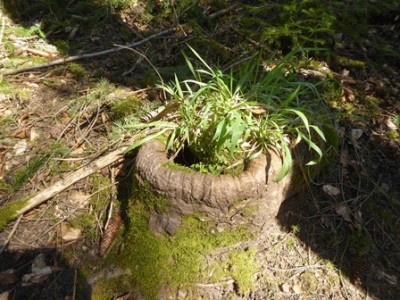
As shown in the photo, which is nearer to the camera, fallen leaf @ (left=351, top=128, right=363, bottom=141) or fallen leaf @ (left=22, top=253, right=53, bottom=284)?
fallen leaf @ (left=22, top=253, right=53, bottom=284)

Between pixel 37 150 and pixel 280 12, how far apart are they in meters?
3.06

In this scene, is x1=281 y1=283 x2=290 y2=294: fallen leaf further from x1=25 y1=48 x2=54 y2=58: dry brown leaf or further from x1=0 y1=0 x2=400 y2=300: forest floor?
x1=25 y1=48 x2=54 y2=58: dry brown leaf

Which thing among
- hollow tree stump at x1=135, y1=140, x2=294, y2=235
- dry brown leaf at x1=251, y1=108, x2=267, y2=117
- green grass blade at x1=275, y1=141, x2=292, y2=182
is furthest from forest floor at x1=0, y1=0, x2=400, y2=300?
dry brown leaf at x1=251, y1=108, x2=267, y2=117

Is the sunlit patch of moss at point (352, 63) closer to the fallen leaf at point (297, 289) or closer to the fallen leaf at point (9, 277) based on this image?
the fallen leaf at point (297, 289)

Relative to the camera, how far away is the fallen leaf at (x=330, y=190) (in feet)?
8.66

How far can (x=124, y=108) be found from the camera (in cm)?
319

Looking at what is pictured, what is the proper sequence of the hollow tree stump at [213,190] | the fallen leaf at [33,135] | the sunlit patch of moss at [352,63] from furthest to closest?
the sunlit patch of moss at [352,63]
the fallen leaf at [33,135]
the hollow tree stump at [213,190]

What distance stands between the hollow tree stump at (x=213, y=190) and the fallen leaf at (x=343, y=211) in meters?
0.57

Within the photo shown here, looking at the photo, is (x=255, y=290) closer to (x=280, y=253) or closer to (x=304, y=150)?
(x=280, y=253)

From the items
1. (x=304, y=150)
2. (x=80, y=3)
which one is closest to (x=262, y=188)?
(x=304, y=150)

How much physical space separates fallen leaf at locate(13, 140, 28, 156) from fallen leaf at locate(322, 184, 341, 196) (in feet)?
8.57

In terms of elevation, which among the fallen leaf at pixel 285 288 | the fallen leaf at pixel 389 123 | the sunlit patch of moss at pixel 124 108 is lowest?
the fallen leaf at pixel 285 288

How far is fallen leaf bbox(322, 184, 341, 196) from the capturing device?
2.64m

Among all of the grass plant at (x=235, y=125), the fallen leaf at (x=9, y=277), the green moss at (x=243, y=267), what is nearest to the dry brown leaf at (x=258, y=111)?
the grass plant at (x=235, y=125)
